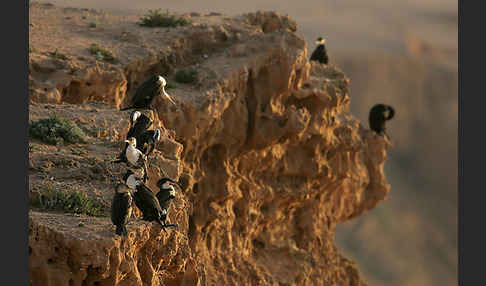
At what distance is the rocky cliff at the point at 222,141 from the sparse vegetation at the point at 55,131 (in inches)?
9.5

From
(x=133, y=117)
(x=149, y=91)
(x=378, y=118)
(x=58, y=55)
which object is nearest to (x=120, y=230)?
(x=133, y=117)

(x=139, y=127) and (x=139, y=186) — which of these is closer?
(x=139, y=186)

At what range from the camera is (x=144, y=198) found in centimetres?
1284

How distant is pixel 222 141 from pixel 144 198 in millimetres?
11797

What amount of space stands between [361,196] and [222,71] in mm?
12093

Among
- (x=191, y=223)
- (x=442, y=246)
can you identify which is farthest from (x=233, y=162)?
(x=442, y=246)

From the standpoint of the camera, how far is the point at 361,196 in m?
34.4

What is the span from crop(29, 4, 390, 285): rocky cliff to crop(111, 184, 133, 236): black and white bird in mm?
805

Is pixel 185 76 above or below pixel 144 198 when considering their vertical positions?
above

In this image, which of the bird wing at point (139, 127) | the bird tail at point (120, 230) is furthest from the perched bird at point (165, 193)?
the bird tail at point (120, 230)

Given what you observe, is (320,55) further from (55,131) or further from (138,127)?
(138,127)

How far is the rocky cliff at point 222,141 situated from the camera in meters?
15.9

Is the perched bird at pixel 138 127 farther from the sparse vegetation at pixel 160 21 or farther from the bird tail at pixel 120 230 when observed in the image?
the sparse vegetation at pixel 160 21

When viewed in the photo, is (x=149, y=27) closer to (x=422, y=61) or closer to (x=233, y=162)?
(x=233, y=162)
